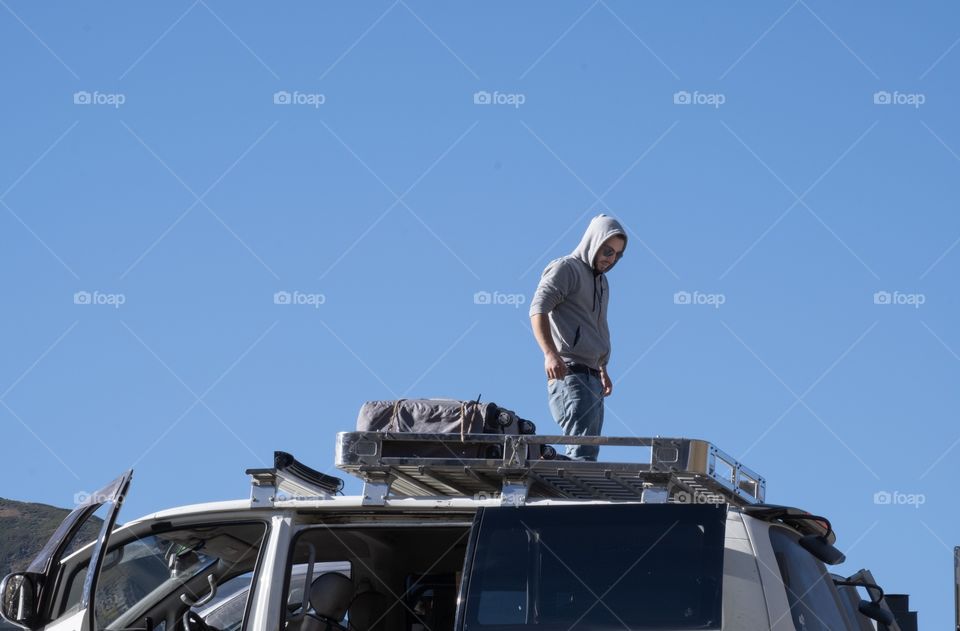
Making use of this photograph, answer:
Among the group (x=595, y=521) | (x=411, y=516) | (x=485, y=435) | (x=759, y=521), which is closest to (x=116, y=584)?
(x=411, y=516)

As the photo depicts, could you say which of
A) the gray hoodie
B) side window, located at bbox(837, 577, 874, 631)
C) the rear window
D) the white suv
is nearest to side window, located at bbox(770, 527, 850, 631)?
the white suv

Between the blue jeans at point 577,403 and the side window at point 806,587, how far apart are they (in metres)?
2.22

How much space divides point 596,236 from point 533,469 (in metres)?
2.78

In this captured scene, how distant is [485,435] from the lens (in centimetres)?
623

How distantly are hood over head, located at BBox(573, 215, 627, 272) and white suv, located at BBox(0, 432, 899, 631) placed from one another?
1989 mm

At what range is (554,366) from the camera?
8.27 meters

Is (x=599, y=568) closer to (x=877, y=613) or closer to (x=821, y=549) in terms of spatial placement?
(x=821, y=549)

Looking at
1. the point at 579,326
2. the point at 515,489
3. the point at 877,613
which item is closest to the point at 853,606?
the point at 877,613

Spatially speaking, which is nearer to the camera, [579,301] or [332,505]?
[332,505]

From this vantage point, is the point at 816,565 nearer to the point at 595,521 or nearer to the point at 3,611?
the point at 595,521

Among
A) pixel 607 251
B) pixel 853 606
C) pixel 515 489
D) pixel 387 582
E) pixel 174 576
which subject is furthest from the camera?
pixel 607 251

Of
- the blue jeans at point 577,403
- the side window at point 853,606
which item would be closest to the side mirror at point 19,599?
the blue jeans at point 577,403

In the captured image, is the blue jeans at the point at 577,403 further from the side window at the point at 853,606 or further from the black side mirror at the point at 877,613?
the black side mirror at the point at 877,613

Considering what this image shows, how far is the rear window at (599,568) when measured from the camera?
18.1 ft
